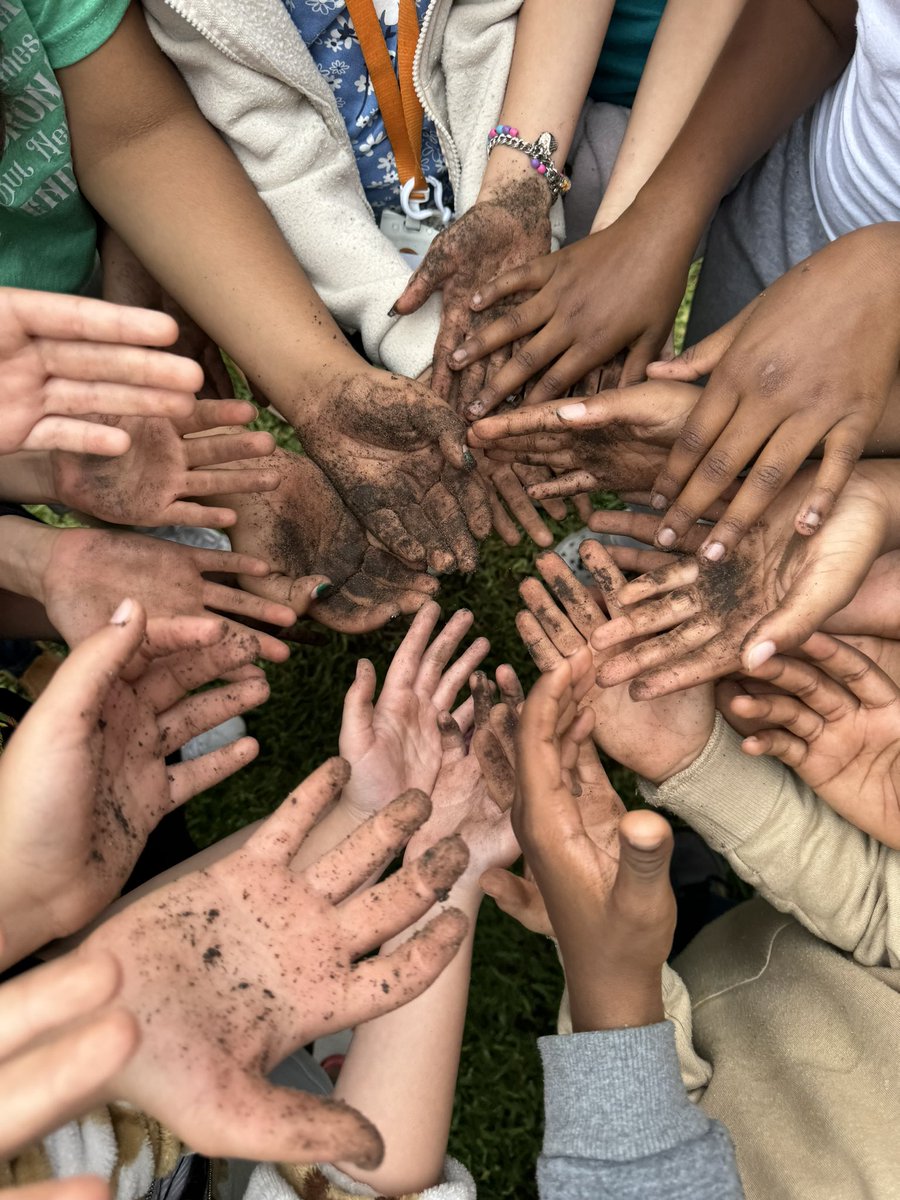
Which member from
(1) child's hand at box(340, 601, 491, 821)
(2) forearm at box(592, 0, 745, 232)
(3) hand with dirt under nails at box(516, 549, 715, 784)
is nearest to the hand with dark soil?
(1) child's hand at box(340, 601, 491, 821)

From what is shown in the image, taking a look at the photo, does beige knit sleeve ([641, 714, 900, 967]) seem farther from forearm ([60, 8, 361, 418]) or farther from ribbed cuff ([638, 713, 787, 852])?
Answer: forearm ([60, 8, 361, 418])

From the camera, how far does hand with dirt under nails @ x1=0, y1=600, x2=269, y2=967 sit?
0.89m

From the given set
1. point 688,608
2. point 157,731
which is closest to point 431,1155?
point 157,731

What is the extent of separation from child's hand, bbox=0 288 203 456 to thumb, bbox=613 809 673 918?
26.3 inches

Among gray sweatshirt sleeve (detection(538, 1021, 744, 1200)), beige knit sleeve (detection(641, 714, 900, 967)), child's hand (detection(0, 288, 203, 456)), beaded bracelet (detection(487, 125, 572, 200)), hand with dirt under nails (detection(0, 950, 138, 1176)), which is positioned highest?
child's hand (detection(0, 288, 203, 456))

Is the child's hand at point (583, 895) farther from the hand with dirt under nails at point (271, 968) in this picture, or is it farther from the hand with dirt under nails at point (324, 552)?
the hand with dirt under nails at point (324, 552)

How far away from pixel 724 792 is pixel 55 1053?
95cm

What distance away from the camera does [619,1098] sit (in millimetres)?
972

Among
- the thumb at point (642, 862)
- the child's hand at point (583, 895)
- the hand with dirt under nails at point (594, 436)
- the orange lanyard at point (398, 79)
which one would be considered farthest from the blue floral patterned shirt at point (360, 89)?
the thumb at point (642, 862)

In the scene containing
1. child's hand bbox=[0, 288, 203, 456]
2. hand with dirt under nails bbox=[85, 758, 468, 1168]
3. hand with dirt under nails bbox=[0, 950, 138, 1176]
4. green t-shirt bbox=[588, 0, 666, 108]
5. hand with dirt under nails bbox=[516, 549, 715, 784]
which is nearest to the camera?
hand with dirt under nails bbox=[0, 950, 138, 1176]

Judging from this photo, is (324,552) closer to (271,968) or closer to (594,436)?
(594,436)

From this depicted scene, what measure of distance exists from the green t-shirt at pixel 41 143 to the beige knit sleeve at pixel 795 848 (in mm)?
1306

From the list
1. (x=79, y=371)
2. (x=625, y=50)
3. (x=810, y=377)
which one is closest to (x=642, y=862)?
(x=810, y=377)

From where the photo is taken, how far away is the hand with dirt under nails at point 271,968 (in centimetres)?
76
